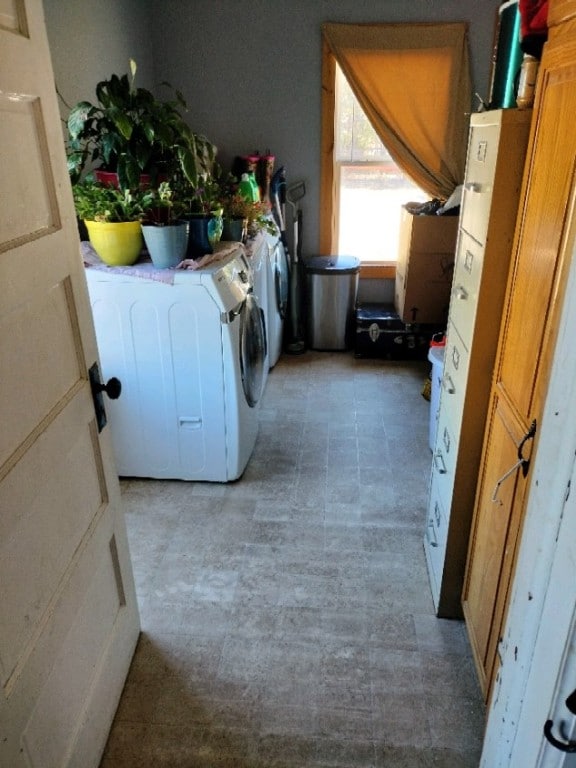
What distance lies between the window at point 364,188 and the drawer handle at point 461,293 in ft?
8.43

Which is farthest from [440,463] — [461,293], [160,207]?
[160,207]

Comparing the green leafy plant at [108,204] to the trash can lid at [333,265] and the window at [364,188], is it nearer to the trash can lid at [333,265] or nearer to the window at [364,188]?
the trash can lid at [333,265]

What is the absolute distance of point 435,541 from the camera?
6.48 feet

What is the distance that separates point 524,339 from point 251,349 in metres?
1.57

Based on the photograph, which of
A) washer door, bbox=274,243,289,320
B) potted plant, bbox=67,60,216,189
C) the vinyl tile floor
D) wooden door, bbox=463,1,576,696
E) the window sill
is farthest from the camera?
the window sill

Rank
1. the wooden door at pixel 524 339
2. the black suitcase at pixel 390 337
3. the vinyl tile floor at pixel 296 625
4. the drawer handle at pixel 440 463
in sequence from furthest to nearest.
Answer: the black suitcase at pixel 390 337 < the drawer handle at pixel 440 463 < the vinyl tile floor at pixel 296 625 < the wooden door at pixel 524 339

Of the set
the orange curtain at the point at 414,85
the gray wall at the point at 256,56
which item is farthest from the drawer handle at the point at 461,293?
the gray wall at the point at 256,56

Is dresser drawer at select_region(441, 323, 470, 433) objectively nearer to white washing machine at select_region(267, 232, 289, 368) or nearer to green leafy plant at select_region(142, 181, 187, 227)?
green leafy plant at select_region(142, 181, 187, 227)

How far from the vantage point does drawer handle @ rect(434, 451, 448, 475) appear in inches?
74.4

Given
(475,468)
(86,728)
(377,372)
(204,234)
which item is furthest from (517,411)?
(377,372)

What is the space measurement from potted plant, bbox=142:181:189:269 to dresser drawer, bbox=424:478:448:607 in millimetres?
1364

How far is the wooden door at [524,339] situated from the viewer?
3.58 ft

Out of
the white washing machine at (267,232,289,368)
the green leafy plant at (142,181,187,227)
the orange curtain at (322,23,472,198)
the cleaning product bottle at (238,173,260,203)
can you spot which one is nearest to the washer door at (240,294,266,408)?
the green leafy plant at (142,181,187,227)

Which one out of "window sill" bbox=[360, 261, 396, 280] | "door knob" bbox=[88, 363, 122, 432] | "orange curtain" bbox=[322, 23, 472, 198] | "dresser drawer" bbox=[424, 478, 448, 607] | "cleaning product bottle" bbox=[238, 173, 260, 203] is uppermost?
"orange curtain" bbox=[322, 23, 472, 198]
